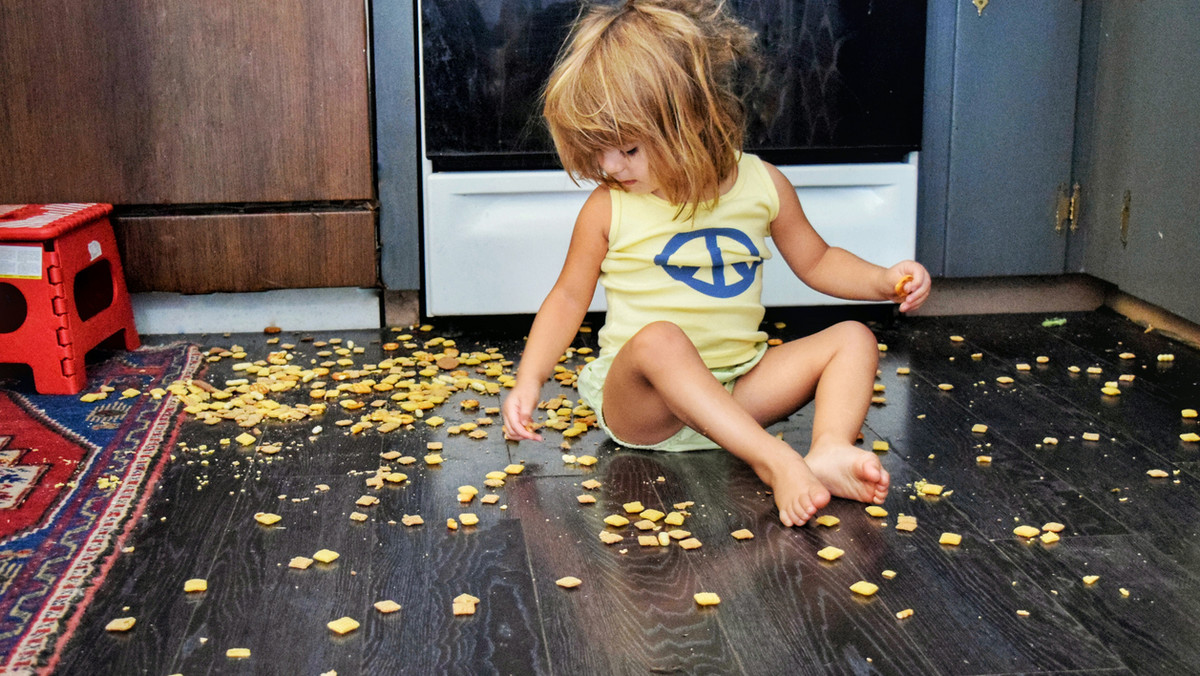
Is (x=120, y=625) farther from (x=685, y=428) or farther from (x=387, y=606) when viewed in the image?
(x=685, y=428)

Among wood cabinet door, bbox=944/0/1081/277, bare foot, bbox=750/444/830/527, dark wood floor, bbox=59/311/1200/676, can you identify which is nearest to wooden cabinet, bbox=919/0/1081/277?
wood cabinet door, bbox=944/0/1081/277

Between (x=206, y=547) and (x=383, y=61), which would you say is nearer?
(x=206, y=547)

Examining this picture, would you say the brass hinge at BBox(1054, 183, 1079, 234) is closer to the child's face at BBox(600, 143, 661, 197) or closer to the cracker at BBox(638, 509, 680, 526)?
the child's face at BBox(600, 143, 661, 197)

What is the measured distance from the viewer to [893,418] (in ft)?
5.71

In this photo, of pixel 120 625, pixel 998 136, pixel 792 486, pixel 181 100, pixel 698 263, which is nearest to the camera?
pixel 120 625

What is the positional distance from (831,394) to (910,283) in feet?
0.57

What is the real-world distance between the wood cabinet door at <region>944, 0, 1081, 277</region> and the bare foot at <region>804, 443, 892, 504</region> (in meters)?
1.10

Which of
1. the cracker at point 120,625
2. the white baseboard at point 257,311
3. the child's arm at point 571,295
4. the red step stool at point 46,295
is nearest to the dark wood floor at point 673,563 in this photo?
the cracker at point 120,625

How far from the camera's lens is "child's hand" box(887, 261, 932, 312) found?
141cm

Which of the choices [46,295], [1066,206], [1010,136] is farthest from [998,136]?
[46,295]

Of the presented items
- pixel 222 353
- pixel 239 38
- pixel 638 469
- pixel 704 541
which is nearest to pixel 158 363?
pixel 222 353

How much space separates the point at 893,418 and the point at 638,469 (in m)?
0.45

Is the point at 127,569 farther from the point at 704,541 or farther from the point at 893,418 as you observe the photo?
the point at 893,418

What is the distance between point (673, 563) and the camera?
1240mm
